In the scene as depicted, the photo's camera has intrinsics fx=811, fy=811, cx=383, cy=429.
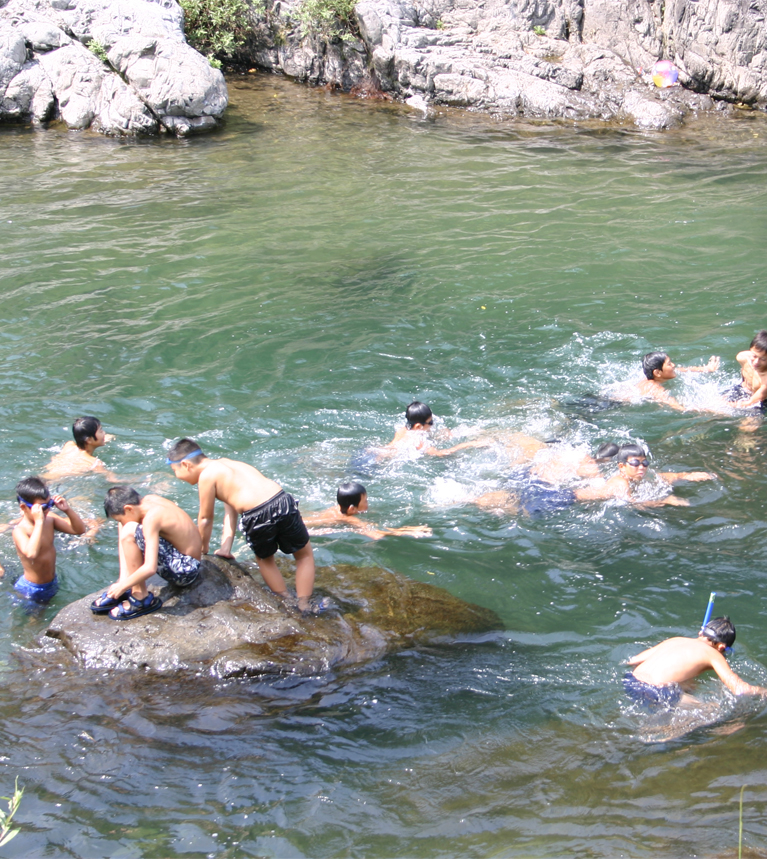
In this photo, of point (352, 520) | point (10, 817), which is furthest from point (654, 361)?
point (10, 817)

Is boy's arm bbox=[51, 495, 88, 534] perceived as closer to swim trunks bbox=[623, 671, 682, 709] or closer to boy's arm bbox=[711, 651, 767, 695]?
swim trunks bbox=[623, 671, 682, 709]

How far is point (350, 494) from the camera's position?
23.7 ft

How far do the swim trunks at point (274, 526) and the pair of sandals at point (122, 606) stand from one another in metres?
0.84

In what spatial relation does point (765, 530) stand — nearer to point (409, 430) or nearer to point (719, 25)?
point (409, 430)

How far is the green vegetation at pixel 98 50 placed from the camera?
19203 millimetres

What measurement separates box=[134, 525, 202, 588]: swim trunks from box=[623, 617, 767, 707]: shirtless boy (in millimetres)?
3128

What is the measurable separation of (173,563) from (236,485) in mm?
700

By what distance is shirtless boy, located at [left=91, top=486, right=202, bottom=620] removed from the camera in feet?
18.1

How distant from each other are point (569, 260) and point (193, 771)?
406 inches

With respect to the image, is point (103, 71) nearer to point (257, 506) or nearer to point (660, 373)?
point (660, 373)

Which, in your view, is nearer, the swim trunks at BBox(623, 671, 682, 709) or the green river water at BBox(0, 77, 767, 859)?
the green river water at BBox(0, 77, 767, 859)

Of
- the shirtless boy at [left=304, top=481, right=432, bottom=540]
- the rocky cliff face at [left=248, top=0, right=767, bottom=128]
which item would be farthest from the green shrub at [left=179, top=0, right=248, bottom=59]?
the shirtless boy at [left=304, top=481, right=432, bottom=540]

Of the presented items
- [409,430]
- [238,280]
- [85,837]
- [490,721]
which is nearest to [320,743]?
[490,721]

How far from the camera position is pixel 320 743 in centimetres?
507
